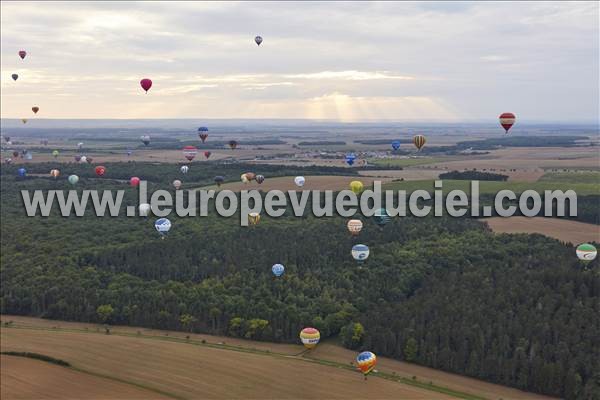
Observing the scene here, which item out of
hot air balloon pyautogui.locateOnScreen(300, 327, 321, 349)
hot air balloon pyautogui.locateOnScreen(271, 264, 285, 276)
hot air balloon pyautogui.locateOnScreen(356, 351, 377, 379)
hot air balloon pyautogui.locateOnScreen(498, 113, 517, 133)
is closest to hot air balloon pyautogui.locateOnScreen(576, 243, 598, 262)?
hot air balloon pyautogui.locateOnScreen(498, 113, 517, 133)

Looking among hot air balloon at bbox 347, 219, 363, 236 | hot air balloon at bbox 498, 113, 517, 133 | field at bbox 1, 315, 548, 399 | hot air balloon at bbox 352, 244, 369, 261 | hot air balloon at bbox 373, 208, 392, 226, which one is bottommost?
field at bbox 1, 315, 548, 399

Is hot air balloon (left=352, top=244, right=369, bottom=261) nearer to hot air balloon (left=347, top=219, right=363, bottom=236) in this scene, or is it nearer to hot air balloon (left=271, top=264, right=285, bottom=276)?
hot air balloon (left=271, top=264, right=285, bottom=276)

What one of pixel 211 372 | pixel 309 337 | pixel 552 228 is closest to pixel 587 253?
pixel 552 228

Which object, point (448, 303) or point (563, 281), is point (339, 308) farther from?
point (563, 281)

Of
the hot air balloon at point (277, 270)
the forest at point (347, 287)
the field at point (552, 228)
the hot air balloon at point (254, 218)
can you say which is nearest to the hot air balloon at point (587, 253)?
the forest at point (347, 287)

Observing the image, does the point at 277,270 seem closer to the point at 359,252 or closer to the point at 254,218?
the point at 359,252

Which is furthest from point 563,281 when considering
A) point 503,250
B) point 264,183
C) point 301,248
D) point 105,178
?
point 105,178
